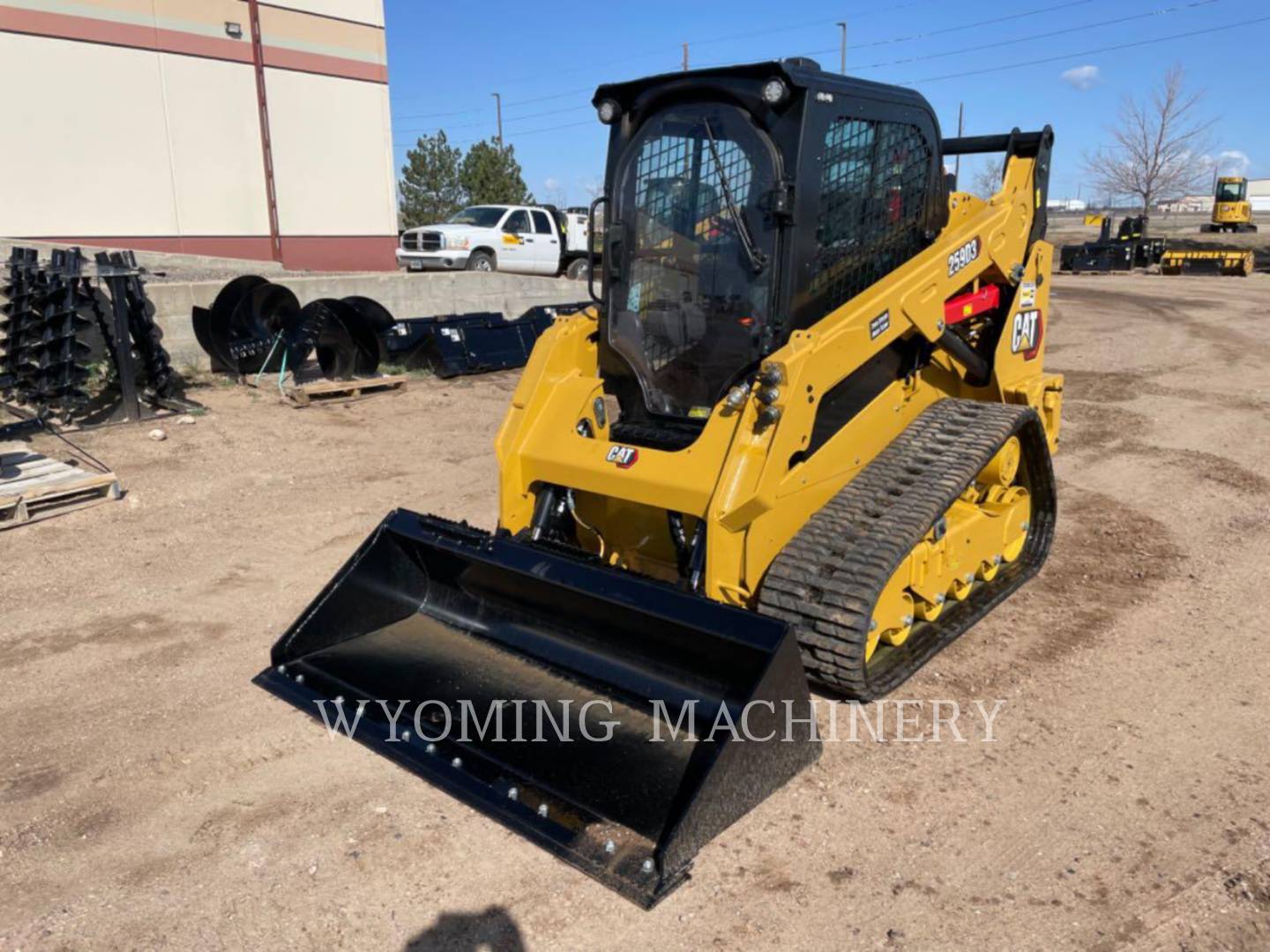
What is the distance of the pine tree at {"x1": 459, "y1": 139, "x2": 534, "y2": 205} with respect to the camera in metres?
37.7

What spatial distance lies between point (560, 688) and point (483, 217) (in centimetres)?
1808

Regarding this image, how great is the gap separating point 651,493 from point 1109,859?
205 cm

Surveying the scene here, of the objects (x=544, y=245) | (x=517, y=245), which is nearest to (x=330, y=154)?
(x=517, y=245)

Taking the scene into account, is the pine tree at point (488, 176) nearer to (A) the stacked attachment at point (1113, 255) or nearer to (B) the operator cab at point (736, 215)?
(A) the stacked attachment at point (1113, 255)

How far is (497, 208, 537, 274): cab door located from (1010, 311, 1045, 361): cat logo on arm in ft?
51.5

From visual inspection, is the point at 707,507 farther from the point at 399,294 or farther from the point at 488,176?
the point at 488,176

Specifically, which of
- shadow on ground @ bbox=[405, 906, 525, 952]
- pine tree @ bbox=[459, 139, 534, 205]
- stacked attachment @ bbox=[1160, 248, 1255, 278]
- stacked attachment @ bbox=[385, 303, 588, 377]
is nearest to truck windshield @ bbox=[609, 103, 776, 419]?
shadow on ground @ bbox=[405, 906, 525, 952]

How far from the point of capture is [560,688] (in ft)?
13.0

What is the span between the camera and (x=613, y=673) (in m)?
3.89

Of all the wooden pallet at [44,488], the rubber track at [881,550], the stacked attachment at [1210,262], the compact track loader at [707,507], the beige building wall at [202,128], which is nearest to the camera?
the compact track loader at [707,507]

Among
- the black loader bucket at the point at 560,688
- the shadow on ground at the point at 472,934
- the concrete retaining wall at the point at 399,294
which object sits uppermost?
the concrete retaining wall at the point at 399,294

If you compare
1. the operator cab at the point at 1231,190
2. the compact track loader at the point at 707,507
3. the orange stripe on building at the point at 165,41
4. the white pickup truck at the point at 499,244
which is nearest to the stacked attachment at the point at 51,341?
the compact track loader at the point at 707,507

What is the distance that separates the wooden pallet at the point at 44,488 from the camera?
21.7 feet

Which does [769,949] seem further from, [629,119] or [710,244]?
[629,119]
